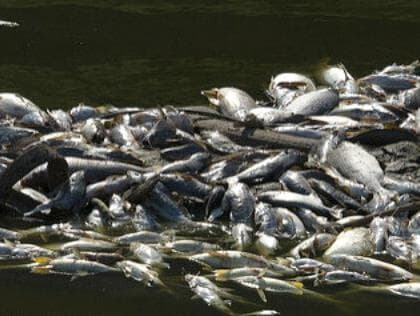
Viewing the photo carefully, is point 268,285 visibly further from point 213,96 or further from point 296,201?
point 213,96

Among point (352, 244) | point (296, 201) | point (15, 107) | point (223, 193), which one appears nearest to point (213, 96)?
point (15, 107)

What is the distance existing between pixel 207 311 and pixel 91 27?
14.0 metres

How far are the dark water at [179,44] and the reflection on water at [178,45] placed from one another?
0.06 feet

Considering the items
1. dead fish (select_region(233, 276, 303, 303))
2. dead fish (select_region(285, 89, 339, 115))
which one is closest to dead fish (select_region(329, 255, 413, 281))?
dead fish (select_region(233, 276, 303, 303))

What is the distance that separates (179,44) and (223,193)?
975cm

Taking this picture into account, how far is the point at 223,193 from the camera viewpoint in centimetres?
1120

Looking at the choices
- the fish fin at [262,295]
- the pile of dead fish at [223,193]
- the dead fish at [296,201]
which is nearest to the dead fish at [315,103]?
the pile of dead fish at [223,193]

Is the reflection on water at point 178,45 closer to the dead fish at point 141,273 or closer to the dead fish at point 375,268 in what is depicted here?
the dead fish at point 141,273

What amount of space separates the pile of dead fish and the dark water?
3421mm

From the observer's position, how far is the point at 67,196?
36.6 ft

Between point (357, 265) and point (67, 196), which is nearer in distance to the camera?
point (357, 265)

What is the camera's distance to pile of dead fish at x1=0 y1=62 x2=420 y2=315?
953cm

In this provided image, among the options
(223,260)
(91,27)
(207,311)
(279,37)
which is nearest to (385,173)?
(223,260)

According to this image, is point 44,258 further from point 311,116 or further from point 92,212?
point 311,116
